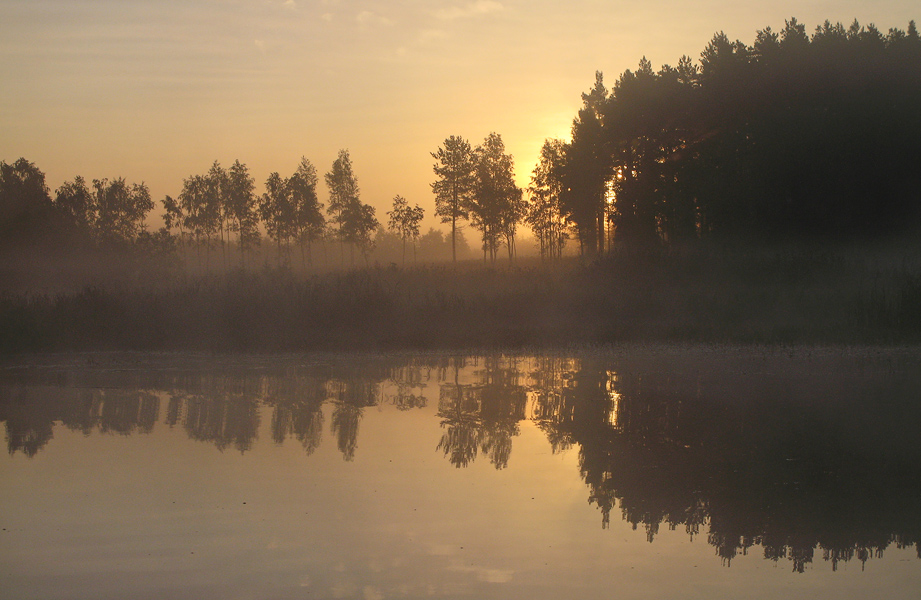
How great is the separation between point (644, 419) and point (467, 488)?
13.7 ft

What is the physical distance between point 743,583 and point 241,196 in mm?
56590

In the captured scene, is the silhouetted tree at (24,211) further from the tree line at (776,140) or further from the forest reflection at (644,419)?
the tree line at (776,140)

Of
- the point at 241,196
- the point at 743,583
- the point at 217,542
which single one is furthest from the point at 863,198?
the point at 241,196

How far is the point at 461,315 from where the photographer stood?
20.1 m

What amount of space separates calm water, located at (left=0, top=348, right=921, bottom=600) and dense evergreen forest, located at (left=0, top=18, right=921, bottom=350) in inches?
253

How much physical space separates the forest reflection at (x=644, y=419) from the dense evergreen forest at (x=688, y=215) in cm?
348

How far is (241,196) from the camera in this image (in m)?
57.5

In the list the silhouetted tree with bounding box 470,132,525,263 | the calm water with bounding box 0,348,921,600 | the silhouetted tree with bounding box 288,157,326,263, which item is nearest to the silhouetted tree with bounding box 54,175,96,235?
the silhouetted tree with bounding box 288,157,326,263

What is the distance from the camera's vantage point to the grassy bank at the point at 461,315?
63.8 feet

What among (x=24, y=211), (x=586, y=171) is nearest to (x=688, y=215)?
(x=586, y=171)

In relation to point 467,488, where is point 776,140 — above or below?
above

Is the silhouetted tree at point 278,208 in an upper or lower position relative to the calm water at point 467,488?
upper

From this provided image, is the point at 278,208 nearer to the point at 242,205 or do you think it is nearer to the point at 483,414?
the point at 242,205

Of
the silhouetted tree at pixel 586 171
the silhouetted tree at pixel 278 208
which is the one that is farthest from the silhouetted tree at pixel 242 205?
the silhouetted tree at pixel 586 171
